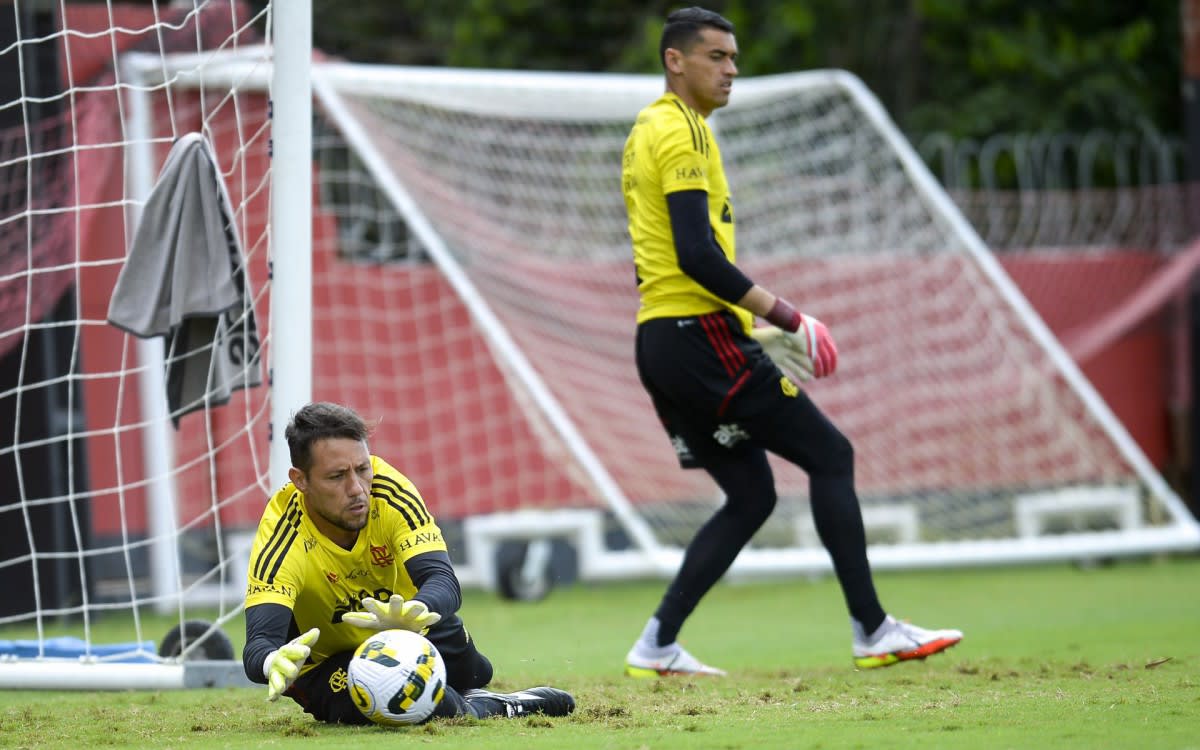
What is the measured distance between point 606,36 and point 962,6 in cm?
342

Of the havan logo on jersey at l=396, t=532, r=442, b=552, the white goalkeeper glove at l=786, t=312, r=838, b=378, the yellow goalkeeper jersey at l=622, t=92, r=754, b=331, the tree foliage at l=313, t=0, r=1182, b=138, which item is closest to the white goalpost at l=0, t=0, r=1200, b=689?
the yellow goalkeeper jersey at l=622, t=92, r=754, b=331

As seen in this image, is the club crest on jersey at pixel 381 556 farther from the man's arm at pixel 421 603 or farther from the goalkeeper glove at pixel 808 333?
the goalkeeper glove at pixel 808 333

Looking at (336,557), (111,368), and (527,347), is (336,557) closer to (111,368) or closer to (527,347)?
(111,368)

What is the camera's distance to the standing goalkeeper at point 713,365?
5504mm

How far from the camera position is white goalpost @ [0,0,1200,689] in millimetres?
8320

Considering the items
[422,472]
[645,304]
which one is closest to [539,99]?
[422,472]

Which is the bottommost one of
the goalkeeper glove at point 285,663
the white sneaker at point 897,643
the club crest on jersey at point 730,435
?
the white sneaker at point 897,643

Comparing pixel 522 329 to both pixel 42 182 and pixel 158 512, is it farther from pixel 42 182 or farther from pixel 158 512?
pixel 42 182

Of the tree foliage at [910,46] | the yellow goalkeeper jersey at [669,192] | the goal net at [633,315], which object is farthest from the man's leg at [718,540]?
the tree foliage at [910,46]

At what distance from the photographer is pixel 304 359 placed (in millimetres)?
5668

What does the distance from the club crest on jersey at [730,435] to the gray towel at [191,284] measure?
5.20 feet

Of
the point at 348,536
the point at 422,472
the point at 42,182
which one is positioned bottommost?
the point at 422,472

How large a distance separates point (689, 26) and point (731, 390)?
1.19 metres

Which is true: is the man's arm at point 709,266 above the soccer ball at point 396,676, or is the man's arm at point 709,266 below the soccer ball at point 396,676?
above
